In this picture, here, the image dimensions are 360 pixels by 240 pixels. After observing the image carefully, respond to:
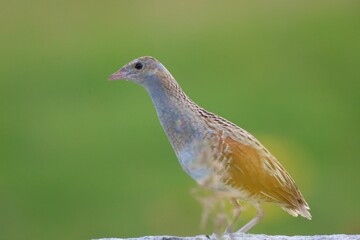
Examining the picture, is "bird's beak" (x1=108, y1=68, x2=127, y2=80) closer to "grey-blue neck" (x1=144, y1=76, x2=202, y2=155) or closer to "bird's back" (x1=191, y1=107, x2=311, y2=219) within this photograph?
"grey-blue neck" (x1=144, y1=76, x2=202, y2=155)

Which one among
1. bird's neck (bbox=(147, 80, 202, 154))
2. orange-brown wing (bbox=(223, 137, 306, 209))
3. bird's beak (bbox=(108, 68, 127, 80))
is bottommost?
orange-brown wing (bbox=(223, 137, 306, 209))

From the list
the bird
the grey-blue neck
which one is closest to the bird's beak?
the bird

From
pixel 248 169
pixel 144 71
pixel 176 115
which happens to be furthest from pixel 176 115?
pixel 248 169

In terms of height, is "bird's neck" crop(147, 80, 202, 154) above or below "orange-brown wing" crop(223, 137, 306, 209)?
above

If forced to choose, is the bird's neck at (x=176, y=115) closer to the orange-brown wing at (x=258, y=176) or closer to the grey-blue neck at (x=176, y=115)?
the grey-blue neck at (x=176, y=115)

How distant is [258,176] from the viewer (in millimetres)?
6781

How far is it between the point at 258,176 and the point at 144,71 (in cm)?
111

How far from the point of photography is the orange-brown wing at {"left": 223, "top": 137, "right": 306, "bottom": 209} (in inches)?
263

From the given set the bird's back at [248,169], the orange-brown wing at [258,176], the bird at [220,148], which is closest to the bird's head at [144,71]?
the bird at [220,148]

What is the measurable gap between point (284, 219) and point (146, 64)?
20.7 ft

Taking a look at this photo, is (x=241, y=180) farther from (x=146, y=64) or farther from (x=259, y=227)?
(x=259, y=227)

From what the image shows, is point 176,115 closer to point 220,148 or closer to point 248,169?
point 220,148

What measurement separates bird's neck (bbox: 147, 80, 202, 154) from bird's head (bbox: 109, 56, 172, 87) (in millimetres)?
59

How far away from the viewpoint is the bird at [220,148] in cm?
664
